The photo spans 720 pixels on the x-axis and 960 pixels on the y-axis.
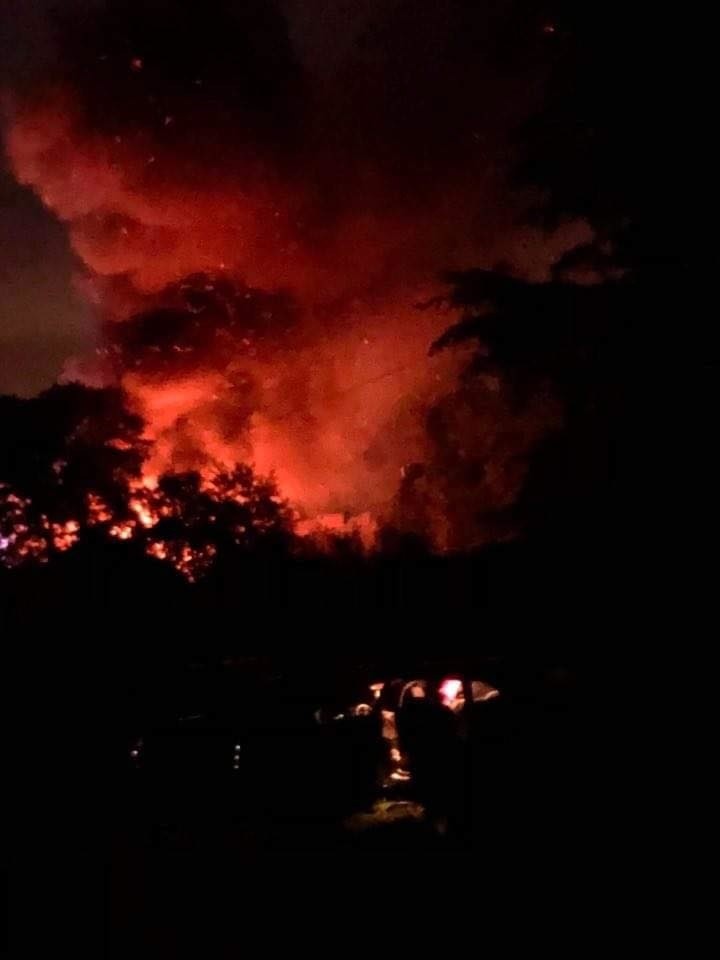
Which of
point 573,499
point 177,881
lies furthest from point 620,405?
point 177,881

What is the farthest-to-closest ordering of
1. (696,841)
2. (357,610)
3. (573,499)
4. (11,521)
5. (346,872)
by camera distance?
(11,521), (357,610), (573,499), (346,872), (696,841)

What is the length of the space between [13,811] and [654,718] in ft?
16.2

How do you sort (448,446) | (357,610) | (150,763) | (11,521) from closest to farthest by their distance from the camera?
1. (150,763)
2. (357,610)
3. (11,521)
4. (448,446)

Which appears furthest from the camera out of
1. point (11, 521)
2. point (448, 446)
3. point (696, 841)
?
point (448, 446)

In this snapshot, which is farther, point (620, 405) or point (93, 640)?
point (93, 640)

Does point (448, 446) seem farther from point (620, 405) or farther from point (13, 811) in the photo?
point (13, 811)

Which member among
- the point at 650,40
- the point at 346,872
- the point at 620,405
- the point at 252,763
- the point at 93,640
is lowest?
the point at 346,872

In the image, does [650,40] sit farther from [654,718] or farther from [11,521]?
[11,521]

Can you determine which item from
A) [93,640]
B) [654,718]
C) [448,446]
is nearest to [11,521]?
[93,640]

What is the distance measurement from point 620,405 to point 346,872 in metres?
4.61

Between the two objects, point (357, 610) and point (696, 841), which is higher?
point (357, 610)

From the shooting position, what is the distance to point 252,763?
11180mm

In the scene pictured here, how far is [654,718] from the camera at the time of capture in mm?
8633

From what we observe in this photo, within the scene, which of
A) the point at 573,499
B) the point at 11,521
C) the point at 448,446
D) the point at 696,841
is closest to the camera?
the point at 696,841
